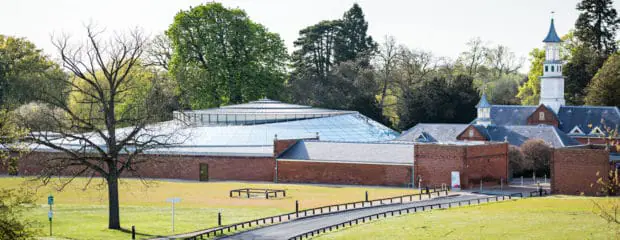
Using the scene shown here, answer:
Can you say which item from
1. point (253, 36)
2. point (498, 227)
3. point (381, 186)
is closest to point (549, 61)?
point (253, 36)

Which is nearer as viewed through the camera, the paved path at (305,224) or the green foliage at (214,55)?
the paved path at (305,224)

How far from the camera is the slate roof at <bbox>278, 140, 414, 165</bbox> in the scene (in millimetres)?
68438

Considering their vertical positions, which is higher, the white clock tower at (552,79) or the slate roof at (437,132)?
the white clock tower at (552,79)

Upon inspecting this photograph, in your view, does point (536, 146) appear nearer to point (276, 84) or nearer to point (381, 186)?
point (381, 186)

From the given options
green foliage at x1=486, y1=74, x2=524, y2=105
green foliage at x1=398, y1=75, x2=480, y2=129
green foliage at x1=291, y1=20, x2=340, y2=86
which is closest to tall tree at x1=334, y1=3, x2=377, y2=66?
green foliage at x1=291, y1=20, x2=340, y2=86

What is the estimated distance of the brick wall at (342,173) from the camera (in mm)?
67312

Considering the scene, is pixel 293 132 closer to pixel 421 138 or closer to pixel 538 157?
pixel 421 138

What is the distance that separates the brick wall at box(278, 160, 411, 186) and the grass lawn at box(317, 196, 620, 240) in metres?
15.8

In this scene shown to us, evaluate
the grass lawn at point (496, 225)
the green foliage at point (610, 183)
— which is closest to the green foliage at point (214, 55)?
the green foliage at point (610, 183)

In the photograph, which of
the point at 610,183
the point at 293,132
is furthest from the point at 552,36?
the point at 610,183

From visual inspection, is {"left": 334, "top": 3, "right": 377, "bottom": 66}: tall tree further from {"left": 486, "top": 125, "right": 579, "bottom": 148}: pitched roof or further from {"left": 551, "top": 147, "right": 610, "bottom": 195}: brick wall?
{"left": 551, "top": 147, "right": 610, "bottom": 195}: brick wall

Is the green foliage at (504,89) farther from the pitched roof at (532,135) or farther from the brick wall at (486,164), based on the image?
the brick wall at (486,164)

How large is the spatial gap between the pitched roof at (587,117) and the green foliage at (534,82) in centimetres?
2391

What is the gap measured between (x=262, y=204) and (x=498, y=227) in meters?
17.5
